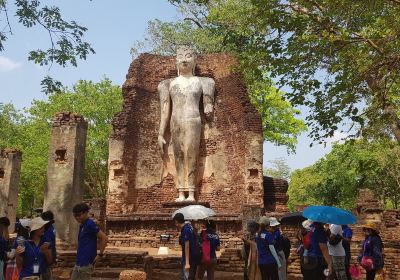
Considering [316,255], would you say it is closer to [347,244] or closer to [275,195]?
[347,244]

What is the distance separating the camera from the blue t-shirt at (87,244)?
5145 millimetres

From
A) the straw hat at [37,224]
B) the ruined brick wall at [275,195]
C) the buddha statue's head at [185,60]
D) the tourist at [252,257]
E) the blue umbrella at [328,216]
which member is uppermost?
the buddha statue's head at [185,60]

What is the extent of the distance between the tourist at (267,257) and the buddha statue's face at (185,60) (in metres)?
9.85

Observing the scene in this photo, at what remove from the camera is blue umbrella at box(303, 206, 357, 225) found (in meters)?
5.74

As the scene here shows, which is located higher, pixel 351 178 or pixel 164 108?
pixel 164 108

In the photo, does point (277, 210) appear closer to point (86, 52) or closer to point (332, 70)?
point (332, 70)

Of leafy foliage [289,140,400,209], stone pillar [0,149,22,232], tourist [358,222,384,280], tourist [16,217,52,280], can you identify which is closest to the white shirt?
tourist [358,222,384,280]

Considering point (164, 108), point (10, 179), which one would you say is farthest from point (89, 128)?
point (164, 108)

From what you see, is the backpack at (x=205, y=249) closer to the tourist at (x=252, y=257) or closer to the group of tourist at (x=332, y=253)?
the tourist at (x=252, y=257)

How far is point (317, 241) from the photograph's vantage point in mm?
5949

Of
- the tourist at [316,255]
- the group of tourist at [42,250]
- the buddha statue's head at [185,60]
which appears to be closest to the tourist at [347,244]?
the tourist at [316,255]

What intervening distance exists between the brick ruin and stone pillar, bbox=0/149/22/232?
221 inches

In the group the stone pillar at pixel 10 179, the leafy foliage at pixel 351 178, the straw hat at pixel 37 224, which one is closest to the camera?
the straw hat at pixel 37 224

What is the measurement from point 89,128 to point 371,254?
22.2m
